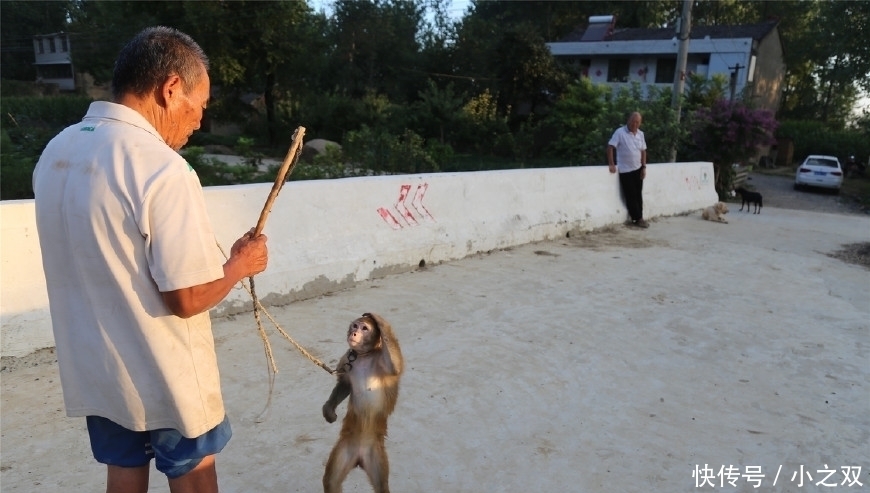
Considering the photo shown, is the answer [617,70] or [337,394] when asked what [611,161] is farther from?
[617,70]

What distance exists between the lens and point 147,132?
179 cm

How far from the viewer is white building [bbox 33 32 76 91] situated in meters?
55.9

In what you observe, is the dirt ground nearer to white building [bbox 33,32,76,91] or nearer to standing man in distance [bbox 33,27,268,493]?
standing man in distance [bbox 33,27,268,493]

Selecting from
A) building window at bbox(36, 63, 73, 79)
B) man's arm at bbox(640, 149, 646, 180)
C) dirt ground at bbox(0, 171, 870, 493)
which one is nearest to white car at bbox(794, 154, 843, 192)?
man's arm at bbox(640, 149, 646, 180)

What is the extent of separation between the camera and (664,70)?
35938 millimetres

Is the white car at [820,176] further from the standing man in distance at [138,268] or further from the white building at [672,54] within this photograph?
the standing man in distance at [138,268]

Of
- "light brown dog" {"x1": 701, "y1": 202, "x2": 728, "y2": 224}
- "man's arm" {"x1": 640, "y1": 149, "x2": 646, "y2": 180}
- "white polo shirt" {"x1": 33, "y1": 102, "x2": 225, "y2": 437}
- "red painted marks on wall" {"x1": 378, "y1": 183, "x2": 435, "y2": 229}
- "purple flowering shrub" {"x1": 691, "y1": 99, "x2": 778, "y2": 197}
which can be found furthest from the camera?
"purple flowering shrub" {"x1": 691, "y1": 99, "x2": 778, "y2": 197}

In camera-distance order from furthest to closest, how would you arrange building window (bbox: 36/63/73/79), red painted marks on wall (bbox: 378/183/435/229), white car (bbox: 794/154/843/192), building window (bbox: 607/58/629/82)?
1. building window (bbox: 36/63/73/79)
2. building window (bbox: 607/58/629/82)
3. white car (bbox: 794/154/843/192)
4. red painted marks on wall (bbox: 378/183/435/229)

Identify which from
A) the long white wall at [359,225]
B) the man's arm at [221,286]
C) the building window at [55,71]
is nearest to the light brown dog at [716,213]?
the long white wall at [359,225]

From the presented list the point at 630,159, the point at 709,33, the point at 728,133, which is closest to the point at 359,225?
the point at 630,159

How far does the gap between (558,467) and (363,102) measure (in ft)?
95.3

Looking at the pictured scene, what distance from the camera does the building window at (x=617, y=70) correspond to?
3741 cm

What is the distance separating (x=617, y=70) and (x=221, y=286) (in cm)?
3946

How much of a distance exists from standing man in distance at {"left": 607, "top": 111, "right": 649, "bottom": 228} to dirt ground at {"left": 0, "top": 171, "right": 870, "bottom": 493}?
330cm
